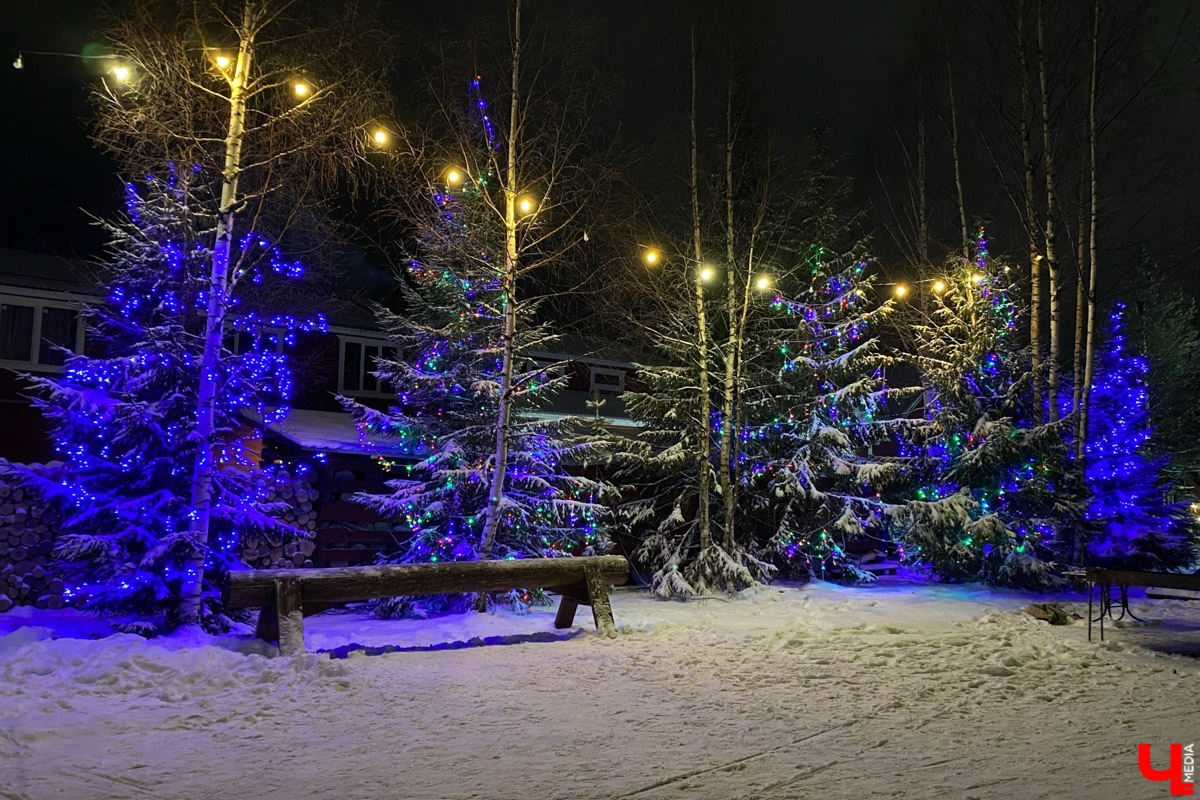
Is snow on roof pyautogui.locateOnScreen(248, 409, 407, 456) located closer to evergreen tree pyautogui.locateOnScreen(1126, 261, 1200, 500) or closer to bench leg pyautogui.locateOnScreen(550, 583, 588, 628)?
bench leg pyautogui.locateOnScreen(550, 583, 588, 628)

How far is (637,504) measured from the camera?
14891 mm

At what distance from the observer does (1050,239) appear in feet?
49.9

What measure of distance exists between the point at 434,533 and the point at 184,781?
24.5 ft

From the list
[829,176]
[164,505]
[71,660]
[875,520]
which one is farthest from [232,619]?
[829,176]

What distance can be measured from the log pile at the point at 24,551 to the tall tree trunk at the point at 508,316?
6.00 m

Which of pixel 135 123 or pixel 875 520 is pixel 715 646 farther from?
pixel 135 123

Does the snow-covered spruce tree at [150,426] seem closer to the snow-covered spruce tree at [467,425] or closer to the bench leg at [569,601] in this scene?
the snow-covered spruce tree at [467,425]

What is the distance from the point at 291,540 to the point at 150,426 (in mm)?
4152

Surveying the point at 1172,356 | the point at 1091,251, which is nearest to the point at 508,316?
the point at 1091,251

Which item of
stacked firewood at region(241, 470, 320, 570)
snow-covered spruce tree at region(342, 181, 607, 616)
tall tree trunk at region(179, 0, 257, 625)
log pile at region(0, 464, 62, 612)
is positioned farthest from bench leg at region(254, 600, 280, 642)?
log pile at region(0, 464, 62, 612)

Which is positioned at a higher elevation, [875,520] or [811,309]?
[811,309]

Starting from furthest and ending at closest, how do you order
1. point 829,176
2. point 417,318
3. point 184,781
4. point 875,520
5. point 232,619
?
1. point 829,176
2. point 875,520
3. point 417,318
4. point 232,619
5. point 184,781

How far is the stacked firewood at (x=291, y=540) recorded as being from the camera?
12762 mm

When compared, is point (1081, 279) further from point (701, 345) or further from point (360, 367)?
point (360, 367)
